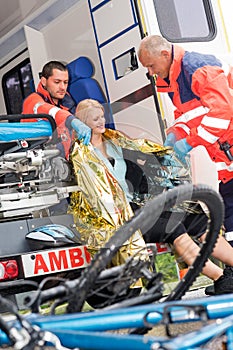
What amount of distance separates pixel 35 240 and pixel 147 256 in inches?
62.5

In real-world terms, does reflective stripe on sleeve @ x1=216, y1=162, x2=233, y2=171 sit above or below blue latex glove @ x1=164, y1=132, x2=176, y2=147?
below

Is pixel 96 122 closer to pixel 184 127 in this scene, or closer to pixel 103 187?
pixel 103 187

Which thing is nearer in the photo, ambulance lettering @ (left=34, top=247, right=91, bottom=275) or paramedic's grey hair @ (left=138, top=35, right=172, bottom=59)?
ambulance lettering @ (left=34, top=247, right=91, bottom=275)

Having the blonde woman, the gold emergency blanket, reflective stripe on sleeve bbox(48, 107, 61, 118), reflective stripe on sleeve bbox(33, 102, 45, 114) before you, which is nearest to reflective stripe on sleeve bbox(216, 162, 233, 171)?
the blonde woman

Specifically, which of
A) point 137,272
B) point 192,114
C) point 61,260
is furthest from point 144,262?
point 192,114

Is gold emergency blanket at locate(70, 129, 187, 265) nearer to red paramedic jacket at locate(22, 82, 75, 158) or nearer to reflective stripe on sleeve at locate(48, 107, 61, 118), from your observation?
red paramedic jacket at locate(22, 82, 75, 158)

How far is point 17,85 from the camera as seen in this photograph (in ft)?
24.0

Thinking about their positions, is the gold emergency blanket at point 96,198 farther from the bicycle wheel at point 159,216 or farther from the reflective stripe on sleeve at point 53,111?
the bicycle wheel at point 159,216

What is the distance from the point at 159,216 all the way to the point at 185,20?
3349 mm

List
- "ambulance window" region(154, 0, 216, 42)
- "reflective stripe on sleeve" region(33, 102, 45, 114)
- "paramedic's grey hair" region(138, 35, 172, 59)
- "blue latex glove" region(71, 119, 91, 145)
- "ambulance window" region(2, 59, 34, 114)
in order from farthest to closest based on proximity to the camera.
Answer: "ambulance window" region(2, 59, 34, 114), "ambulance window" region(154, 0, 216, 42), "reflective stripe on sleeve" region(33, 102, 45, 114), "paramedic's grey hair" region(138, 35, 172, 59), "blue latex glove" region(71, 119, 91, 145)

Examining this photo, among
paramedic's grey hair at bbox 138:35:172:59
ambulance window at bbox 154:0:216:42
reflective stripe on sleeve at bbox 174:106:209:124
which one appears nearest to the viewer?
reflective stripe on sleeve at bbox 174:106:209:124

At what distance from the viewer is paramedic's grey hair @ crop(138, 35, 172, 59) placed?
168 inches

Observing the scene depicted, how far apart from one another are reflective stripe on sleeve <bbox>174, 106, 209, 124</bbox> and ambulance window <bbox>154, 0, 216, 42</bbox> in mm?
793

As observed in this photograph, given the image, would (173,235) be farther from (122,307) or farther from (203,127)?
(203,127)
